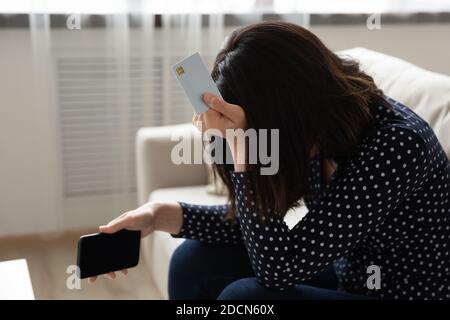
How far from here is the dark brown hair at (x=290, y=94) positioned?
881 millimetres

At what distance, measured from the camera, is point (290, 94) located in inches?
34.7

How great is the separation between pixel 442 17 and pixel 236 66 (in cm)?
190

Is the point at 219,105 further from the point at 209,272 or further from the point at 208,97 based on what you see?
the point at 209,272

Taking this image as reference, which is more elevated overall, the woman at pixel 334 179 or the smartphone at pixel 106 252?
the woman at pixel 334 179

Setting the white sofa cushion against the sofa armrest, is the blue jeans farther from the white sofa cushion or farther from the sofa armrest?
the sofa armrest

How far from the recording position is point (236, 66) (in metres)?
0.89

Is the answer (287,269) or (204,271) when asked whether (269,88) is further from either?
(204,271)

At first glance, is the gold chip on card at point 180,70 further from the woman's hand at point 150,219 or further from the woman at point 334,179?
the woman's hand at point 150,219

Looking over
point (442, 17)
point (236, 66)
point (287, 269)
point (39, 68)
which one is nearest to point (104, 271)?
point (287, 269)

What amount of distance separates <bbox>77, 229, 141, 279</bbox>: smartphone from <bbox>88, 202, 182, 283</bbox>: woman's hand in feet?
0.05

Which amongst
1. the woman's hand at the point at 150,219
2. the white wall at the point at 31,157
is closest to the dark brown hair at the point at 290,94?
the woman's hand at the point at 150,219

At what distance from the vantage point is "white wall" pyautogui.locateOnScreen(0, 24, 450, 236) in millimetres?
1964

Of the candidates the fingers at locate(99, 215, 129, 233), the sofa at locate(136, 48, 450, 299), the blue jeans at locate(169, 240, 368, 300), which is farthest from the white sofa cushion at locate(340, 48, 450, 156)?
the fingers at locate(99, 215, 129, 233)

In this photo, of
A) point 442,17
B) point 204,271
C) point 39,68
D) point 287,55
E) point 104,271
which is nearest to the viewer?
point 287,55
